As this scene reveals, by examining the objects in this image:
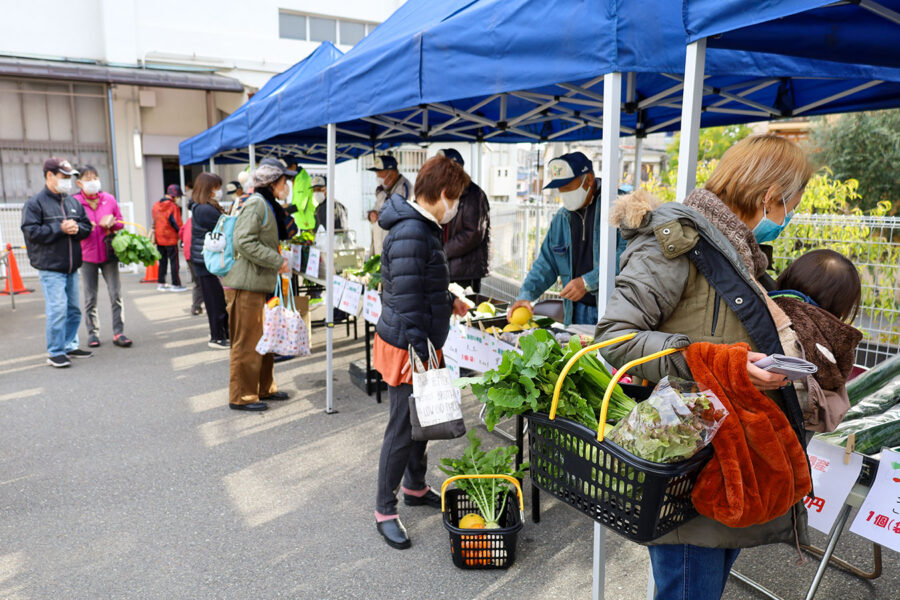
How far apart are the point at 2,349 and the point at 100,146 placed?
9.79 meters

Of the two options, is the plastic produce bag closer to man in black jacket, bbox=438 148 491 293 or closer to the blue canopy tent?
the blue canopy tent

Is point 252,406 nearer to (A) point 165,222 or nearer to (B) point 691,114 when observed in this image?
(B) point 691,114

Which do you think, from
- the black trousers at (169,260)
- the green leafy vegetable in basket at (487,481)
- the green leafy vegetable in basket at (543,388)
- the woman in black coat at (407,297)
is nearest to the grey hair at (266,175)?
the woman in black coat at (407,297)

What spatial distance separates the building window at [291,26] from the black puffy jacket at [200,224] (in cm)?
1171

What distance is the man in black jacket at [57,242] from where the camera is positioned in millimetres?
5992

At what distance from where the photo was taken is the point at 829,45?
2.21 meters

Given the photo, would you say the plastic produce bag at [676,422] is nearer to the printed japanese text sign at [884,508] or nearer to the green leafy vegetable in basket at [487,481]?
the printed japanese text sign at [884,508]

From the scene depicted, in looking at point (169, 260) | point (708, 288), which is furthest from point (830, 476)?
point (169, 260)

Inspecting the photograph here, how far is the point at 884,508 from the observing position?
216 centimetres

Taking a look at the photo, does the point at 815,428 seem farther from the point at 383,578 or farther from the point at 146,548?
the point at 146,548

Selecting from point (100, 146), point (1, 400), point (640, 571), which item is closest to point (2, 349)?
point (1, 400)

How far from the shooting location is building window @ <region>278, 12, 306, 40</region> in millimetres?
16656

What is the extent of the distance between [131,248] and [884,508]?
281 inches

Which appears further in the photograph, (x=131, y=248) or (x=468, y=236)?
(x=131, y=248)
